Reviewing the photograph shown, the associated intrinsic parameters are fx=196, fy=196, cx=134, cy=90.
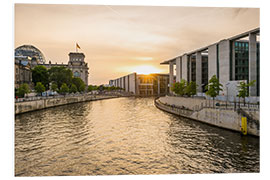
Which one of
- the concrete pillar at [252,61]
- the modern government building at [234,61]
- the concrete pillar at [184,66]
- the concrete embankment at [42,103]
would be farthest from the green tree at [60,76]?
the concrete pillar at [252,61]

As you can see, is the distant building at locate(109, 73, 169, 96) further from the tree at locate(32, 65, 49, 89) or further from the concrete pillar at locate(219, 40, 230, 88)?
the concrete pillar at locate(219, 40, 230, 88)

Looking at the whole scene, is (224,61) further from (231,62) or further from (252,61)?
(252,61)

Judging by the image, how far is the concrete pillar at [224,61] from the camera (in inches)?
1852

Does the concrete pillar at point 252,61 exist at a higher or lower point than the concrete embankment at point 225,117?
higher

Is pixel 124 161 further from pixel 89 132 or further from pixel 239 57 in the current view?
pixel 239 57

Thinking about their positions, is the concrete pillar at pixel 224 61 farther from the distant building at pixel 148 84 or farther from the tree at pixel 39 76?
the distant building at pixel 148 84

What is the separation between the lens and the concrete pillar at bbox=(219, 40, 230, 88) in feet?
154

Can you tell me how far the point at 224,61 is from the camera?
48.1 m

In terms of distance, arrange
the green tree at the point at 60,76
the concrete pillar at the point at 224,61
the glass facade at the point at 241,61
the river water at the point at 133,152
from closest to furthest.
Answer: the river water at the point at 133,152, the concrete pillar at the point at 224,61, the glass facade at the point at 241,61, the green tree at the point at 60,76

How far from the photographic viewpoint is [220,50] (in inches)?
1924

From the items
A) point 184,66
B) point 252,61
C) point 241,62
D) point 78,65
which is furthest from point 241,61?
point 78,65

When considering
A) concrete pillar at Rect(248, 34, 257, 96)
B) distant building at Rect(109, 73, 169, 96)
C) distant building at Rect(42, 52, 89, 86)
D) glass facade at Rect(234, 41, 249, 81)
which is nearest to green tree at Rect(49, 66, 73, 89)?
distant building at Rect(42, 52, 89, 86)

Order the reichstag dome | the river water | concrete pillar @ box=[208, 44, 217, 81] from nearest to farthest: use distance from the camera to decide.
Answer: the river water < concrete pillar @ box=[208, 44, 217, 81] < the reichstag dome
